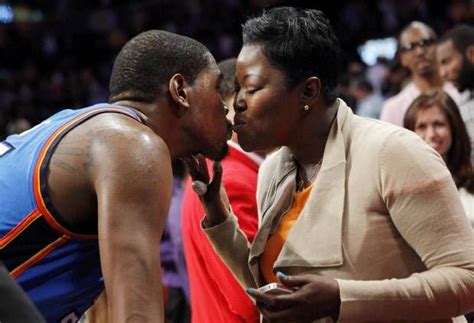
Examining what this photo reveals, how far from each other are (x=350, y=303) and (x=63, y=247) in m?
0.73

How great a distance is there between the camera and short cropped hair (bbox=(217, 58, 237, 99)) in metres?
3.56

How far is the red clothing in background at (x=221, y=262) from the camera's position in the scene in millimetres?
Result: 3123

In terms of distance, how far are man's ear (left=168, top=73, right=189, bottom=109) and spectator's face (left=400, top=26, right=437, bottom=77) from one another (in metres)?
3.35

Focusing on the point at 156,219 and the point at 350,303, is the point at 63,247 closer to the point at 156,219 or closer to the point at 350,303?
the point at 156,219

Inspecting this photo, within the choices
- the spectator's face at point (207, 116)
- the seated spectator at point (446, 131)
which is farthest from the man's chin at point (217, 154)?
the seated spectator at point (446, 131)

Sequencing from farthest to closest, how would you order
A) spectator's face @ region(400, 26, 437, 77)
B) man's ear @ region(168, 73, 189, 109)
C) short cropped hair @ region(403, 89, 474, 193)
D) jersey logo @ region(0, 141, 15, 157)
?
spectator's face @ region(400, 26, 437, 77) < short cropped hair @ region(403, 89, 474, 193) < man's ear @ region(168, 73, 189, 109) < jersey logo @ region(0, 141, 15, 157)

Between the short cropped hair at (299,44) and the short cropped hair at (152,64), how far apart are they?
190 mm

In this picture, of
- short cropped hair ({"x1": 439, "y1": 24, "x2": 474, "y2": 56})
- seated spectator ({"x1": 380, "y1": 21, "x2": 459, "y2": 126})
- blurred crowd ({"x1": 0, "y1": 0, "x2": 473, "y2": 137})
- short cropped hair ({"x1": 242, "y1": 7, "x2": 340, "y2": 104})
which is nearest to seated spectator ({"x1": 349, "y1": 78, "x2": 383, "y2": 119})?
blurred crowd ({"x1": 0, "y1": 0, "x2": 473, "y2": 137})

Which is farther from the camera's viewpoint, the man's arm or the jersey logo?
the jersey logo

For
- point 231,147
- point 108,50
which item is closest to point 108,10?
point 108,50

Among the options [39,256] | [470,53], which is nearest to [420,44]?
[470,53]

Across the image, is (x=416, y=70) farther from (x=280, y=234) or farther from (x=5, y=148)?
(x=5, y=148)

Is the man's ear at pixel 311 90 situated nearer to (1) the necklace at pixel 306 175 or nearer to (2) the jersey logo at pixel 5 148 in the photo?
(1) the necklace at pixel 306 175

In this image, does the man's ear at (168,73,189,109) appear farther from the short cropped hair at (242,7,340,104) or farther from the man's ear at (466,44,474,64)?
the man's ear at (466,44,474,64)
